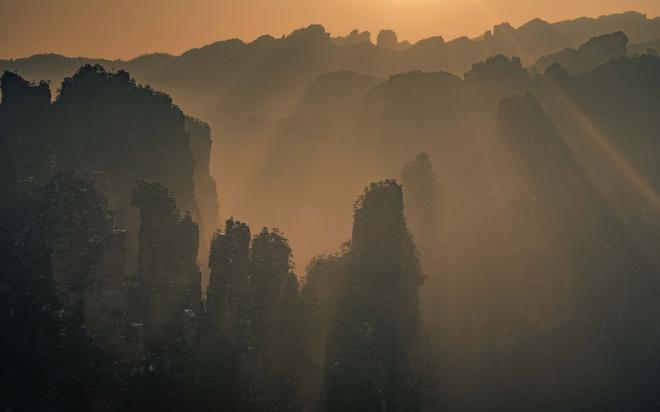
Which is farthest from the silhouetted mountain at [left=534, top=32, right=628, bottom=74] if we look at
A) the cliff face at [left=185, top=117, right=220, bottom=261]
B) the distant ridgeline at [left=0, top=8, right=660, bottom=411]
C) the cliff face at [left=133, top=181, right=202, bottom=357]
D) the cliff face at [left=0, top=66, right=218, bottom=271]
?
the cliff face at [left=133, top=181, right=202, bottom=357]

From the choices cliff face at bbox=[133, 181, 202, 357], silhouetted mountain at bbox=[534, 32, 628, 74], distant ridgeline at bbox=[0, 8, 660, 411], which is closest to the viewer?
distant ridgeline at bbox=[0, 8, 660, 411]

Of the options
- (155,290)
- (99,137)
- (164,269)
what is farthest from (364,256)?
(99,137)

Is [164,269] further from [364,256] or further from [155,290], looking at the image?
[364,256]

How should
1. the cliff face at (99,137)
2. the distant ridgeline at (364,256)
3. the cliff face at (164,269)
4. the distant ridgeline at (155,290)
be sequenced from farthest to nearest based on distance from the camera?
the cliff face at (99,137) < the cliff face at (164,269) < the distant ridgeline at (364,256) < the distant ridgeline at (155,290)

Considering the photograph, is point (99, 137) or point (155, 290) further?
point (99, 137)

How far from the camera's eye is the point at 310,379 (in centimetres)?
5512

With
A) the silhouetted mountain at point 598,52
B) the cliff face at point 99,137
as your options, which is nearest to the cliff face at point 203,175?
the cliff face at point 99,137

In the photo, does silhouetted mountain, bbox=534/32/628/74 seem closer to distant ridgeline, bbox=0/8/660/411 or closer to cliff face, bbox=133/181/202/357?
distant ridgeline, bbox=0/8/660/411

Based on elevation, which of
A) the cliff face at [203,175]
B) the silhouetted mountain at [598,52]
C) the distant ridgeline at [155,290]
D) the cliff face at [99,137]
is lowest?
the distant ridgeline at [155,290]

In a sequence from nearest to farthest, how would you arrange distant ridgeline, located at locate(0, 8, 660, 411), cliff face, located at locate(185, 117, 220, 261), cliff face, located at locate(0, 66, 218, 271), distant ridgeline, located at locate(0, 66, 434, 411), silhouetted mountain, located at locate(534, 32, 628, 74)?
1. distant ridgeline, located at locate(0, 66, 434, 411)
2. distant ridgeline, located at locate(0, 8, 660, 411)
3. cliff face, located at locate(0, 66, 218, 271)
4. cliff face, located at locate(185, 117, 220, 261)
5. silhouetted mountain, located at locate(534, 32, 628, 74)

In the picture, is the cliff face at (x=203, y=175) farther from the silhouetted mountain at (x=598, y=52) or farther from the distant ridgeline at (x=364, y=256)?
the silhouetted mountain at (x=598, y=52)

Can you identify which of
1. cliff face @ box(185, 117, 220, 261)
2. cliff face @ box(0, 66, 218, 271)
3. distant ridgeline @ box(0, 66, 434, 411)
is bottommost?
distant ridgeline @ box(0, 66, 434, 411)

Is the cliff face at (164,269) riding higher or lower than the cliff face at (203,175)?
lower

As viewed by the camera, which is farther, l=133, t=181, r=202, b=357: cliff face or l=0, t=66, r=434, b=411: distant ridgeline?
l=133, t=181, r=202, b=357: cliff face
